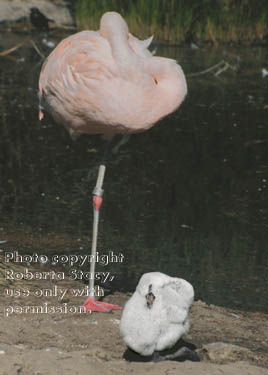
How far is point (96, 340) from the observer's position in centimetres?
316

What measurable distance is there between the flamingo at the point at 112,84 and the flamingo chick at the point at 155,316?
0.68m

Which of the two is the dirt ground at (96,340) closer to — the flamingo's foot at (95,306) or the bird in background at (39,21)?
the flamingo's foot at (95,306)

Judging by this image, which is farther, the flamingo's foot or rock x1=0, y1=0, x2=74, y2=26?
rock x1=0, y1=0, x2=74, y2=26

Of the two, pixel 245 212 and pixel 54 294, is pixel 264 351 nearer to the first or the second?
pixel 54 294

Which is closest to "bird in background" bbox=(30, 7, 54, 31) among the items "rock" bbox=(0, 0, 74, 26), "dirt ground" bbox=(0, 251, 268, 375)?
"rock" bbox=(0, 0, 74, 26)

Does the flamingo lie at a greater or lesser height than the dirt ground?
greater

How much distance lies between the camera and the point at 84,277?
4.12 m

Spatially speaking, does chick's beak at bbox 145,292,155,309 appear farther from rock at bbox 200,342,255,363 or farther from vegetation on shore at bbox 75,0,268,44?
vegetation on shore at bbox 75,0,268,44

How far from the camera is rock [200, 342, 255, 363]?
9.96 ft

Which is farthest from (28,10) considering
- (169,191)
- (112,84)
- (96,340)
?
(96,340)

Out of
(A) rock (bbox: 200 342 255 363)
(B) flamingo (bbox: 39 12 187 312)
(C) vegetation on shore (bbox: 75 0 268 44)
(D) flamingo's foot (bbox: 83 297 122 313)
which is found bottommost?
(A) rock (bbox: 200 342 255 363)

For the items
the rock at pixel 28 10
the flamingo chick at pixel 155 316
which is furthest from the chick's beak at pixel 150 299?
the rock at pixel 28 10

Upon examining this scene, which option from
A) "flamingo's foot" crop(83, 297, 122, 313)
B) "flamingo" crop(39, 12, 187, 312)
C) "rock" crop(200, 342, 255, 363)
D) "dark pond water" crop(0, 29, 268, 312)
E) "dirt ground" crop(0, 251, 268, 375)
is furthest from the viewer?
"dark pond water" crop(0, 29, 268, 312)

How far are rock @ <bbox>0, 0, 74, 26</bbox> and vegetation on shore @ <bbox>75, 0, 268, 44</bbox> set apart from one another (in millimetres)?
1278
